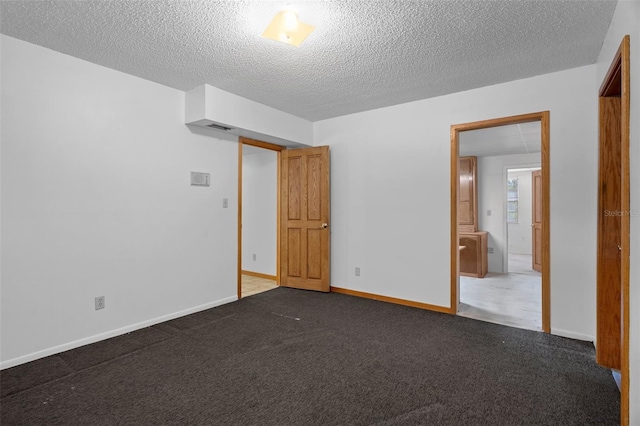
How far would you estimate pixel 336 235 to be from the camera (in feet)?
15.2

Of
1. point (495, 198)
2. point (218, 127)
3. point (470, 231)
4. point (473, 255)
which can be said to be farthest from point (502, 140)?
point (218, 127)

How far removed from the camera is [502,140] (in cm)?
504

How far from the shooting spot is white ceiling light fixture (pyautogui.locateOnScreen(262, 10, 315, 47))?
2.08 meters

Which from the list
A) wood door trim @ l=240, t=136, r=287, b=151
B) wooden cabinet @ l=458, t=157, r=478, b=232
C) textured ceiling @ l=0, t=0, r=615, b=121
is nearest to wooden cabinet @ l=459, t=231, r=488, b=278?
wooden cabinet @ l=458, t=157, r=478, b=232

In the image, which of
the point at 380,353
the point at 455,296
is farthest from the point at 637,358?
the point at 455,296

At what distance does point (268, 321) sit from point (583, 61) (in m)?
3.81

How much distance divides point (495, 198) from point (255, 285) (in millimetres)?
4718

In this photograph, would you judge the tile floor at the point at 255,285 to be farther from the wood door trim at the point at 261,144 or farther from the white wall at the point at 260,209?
the wood door trim at the point at 261,144

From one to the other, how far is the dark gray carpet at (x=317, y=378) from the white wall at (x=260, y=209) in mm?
2192

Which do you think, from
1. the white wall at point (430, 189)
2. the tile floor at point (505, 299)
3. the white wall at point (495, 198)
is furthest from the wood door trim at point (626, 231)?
the white wall at point (495, 198)

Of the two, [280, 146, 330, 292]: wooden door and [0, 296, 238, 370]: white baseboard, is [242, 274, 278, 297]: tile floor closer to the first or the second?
[280, 146, 330, 292]: wooden door

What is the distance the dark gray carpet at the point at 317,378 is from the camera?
186 cm

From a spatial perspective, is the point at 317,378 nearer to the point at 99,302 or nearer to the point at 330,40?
the point at 99,302

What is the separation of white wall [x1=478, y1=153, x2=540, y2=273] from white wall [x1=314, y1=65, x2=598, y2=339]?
120 inches
